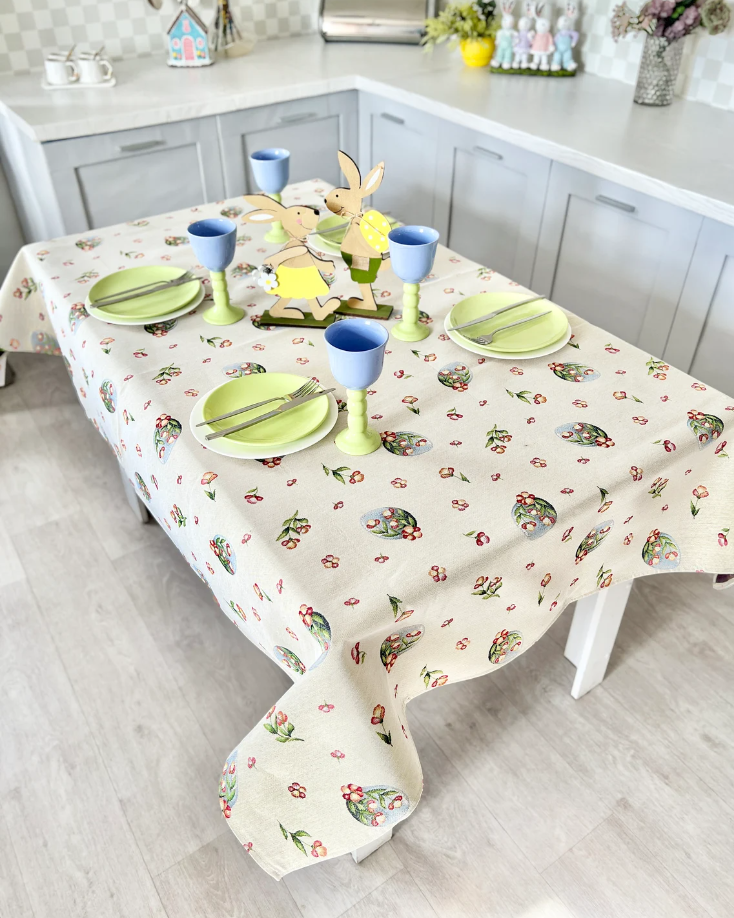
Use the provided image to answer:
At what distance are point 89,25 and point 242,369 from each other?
2218 millimetres

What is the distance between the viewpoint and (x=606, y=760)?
1483 millimetres

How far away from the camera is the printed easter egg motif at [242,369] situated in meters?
1.27

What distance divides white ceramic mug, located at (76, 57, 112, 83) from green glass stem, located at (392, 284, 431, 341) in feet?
6.02

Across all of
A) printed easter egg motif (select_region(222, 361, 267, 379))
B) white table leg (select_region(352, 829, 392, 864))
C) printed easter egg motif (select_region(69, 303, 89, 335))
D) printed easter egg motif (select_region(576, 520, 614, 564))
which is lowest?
white table leg (select_region(352, 829, 392, 864))

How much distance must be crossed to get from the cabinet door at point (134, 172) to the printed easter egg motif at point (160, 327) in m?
1.22

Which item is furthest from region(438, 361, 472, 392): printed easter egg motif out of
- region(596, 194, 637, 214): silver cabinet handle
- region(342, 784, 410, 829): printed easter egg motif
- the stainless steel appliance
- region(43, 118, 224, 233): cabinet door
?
the stainless steel appliance

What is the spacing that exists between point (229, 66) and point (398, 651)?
8.59ft

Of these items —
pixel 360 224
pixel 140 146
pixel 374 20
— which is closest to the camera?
pixel 360 224

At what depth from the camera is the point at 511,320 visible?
138cm

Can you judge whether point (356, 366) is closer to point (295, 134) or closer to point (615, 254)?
point (615, 254)

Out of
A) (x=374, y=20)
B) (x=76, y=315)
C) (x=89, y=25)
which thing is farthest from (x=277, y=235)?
(x=374, y=20)

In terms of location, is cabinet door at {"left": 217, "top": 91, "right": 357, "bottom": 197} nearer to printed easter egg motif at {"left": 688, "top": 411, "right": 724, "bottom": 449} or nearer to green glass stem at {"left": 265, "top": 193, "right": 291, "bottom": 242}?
green glass stem at {"left": 265, "top": 193, "right": 291, "bottom": 242}

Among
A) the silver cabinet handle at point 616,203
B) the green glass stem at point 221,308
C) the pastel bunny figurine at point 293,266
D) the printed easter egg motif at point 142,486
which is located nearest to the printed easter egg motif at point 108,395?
the printed easter egg motif at point 142,486

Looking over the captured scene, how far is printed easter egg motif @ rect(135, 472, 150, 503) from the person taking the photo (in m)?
1.28
